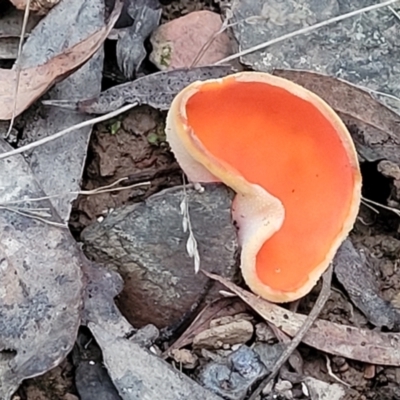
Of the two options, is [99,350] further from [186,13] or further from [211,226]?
[186,13]

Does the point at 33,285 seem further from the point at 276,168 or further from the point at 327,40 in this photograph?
the point at 327,40

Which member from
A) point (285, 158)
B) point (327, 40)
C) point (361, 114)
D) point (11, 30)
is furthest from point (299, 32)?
point (11, 30)

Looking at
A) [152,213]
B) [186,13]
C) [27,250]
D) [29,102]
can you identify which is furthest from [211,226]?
[186,13]

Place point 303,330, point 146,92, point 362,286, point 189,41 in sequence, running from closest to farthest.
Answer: point 303,330 < point 362,286 < point 146,92 < point 189,41

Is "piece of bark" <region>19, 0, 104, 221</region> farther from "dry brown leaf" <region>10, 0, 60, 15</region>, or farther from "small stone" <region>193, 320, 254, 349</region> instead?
"small stone" <region>193, 320, 254, 349</region>

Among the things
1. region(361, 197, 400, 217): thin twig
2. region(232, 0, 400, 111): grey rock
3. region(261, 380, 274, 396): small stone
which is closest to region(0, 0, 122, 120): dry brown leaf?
region(232, 0, 400, 111): grey rock

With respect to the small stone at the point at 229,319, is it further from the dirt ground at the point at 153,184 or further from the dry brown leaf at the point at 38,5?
the dry brown leaf at the point at 38,5

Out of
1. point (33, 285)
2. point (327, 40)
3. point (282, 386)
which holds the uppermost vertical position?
point (327, 40)
